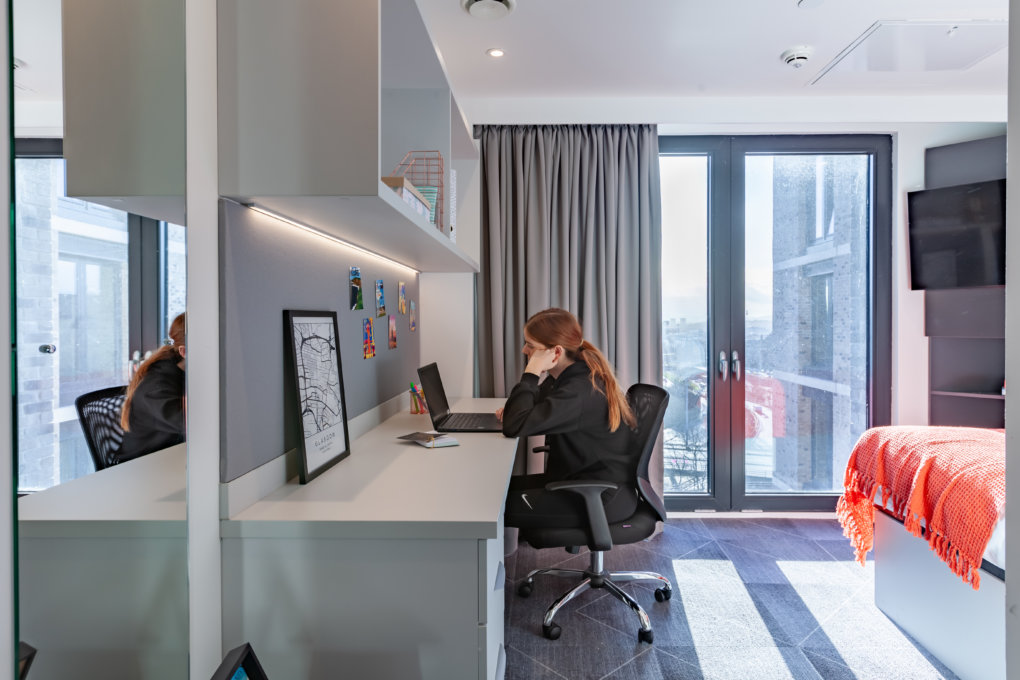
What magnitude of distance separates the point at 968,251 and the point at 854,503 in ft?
5.61

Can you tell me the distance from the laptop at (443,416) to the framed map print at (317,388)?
54cm

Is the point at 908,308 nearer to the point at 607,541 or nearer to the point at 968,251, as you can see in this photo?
the point at 968,251

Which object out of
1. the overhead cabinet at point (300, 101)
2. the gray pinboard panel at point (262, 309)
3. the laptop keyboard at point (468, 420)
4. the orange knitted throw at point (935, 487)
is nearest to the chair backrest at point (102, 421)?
Answer: the gray pinboard panel at point (262, 309)

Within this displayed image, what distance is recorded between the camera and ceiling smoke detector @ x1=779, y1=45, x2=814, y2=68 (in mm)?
2531

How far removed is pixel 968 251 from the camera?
305 centimetres

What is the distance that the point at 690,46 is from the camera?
8.25 feet

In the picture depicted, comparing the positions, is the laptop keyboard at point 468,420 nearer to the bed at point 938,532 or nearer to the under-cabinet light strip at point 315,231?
the under-cabinet light strip at point 315,231

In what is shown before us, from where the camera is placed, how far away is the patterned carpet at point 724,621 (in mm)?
1914

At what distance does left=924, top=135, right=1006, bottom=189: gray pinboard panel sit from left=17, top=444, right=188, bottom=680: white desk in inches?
157

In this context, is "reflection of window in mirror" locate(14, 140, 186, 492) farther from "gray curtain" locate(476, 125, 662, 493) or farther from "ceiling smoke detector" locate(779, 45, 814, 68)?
"ceiling smoke detector" locate(779, 45, 814, 68)

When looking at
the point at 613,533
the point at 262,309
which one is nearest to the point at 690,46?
the point at 613,533

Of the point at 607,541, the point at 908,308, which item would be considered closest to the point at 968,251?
the point at 908,308

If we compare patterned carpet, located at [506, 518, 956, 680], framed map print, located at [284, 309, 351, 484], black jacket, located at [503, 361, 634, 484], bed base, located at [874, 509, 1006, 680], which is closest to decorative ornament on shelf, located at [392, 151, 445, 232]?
framed map print, located at [284, 309, 351, 484]

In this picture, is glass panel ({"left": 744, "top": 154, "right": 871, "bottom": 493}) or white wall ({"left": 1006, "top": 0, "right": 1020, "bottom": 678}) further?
glass panel ({"left": 744, "top": 154, "right": 871, "bottom": 493})
